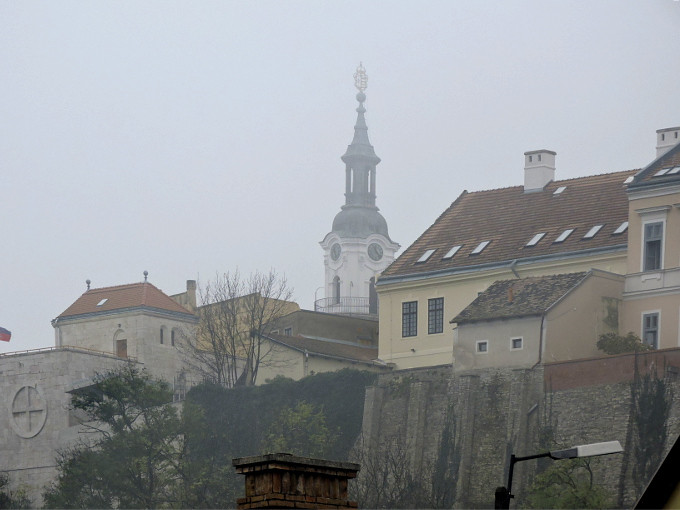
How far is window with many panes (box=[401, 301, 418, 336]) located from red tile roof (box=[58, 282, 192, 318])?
18662 mm

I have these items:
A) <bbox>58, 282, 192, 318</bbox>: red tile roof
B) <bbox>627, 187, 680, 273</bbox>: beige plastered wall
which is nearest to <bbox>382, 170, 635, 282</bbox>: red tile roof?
<bbox>627, 187, 680, 273</bbox>: beige plastered wall

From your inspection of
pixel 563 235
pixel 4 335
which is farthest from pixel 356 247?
pixel 563 235

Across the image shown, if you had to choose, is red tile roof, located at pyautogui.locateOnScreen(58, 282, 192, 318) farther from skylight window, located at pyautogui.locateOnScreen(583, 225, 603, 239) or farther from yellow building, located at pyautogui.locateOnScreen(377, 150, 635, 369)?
skylight window, located at pyautogui.locateOnScreen(583, 225, 603, 239)

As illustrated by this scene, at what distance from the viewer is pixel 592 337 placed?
54.8m

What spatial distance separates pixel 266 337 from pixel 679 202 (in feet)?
69.0

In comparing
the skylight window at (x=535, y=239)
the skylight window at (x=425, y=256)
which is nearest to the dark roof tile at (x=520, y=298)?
the skylight window at (x=535, y=239)

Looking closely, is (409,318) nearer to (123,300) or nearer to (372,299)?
(123,300)

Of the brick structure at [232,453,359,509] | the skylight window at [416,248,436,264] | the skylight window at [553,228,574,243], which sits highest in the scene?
the skylight window at [553,228,574,243]

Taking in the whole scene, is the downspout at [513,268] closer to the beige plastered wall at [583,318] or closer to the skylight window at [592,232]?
the skylight window at [592,232]

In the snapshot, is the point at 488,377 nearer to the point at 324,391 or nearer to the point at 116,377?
the point at 324,391

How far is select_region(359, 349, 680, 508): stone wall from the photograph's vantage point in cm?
5072

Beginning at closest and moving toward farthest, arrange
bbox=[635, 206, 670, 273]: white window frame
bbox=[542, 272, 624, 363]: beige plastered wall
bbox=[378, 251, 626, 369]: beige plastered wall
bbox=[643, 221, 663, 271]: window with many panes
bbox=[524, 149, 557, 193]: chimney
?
bbox=[542, 272, 624, 363]: beige plastered wall
bbox=[635, 206, 670, 273]: white window frame
bbox=[643, 221, 663, 271]: window with many panes
bbox=[378, 251, 626, 369]: beige plastered wall
bbox=[524, 149, 557, 193]: chimney

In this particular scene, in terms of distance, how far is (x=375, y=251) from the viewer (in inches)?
4705

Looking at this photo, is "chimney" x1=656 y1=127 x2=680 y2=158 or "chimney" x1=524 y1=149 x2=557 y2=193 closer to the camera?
"chimney" x1=656 y1=127 x2=680 y2=158
